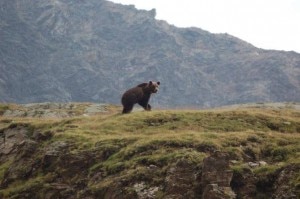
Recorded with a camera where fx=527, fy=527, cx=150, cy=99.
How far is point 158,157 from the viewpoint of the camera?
954 inches

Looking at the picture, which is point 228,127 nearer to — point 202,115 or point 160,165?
point 202,115

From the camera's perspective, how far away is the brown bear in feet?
128

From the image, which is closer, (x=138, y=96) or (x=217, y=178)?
(x=217, y=178)

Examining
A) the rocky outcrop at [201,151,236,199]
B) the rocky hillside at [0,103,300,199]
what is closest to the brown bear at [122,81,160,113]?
the rocky hillside at [0,103,300,199]

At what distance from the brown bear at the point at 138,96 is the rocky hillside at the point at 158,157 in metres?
3.94

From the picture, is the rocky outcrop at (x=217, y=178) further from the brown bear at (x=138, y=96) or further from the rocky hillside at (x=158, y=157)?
the brown bear at (x=138, y=96)

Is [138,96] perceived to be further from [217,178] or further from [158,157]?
[217,178]

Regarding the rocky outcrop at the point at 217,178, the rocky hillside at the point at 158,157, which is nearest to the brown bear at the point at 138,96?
the rocky hillside at the point at 158,157

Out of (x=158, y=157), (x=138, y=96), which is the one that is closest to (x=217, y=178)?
(x=158, y=157)

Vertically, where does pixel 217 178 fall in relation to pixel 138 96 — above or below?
below

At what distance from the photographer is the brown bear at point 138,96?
38938 millimetres

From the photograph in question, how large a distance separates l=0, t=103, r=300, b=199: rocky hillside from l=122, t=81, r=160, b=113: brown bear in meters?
3.94

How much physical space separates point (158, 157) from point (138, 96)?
15987 mm

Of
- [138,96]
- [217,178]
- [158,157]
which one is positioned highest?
[138,96]
